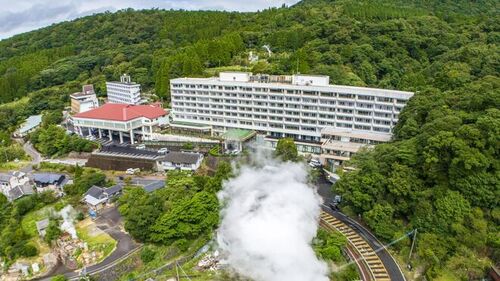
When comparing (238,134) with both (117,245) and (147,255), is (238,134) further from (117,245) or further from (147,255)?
(147,255)

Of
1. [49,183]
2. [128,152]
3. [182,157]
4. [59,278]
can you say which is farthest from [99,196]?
[128,152]

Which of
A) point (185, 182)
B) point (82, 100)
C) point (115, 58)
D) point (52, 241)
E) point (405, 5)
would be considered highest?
point (405, 5)

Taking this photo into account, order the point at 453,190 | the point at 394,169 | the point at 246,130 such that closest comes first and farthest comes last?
the point at 453,190, the point at 394,169, the point at 246,130

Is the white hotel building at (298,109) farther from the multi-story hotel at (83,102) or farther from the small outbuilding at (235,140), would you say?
the multi-story hotel at (83,102)

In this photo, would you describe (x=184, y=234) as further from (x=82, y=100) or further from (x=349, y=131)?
(x=82, y=100)

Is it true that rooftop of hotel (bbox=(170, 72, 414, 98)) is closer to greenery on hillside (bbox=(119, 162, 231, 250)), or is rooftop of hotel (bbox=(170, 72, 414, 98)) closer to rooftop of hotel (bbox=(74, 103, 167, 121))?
rooftop of hotel (bbox=(74, 103, 167, 121))

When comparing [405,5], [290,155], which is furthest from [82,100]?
[405,5]

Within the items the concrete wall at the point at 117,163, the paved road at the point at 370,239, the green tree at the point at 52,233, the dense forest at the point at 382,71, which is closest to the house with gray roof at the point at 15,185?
the concrete wall at the point at 117,163
